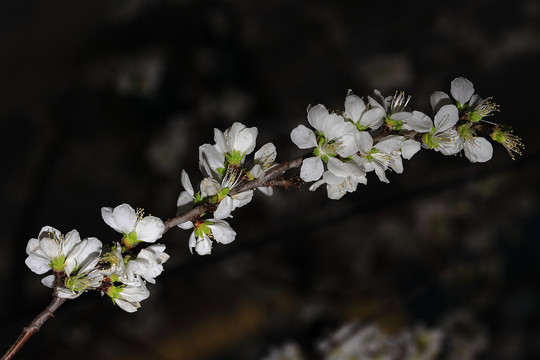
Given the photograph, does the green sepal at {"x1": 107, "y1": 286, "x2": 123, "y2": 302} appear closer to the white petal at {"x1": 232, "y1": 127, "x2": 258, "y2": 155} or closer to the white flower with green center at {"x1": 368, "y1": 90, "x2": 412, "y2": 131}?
the white petal at {"x1": 232, "y1": 127, "x2": 258, "y2": 155}

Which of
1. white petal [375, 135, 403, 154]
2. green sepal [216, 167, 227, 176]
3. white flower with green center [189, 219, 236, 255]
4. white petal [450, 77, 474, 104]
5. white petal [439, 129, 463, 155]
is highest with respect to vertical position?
white petal [450, 77, 474, 104]

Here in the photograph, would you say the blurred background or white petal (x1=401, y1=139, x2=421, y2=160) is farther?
the blurred background

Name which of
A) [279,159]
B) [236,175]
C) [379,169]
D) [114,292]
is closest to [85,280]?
[114,292]

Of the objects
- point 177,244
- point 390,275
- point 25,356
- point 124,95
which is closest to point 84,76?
point 124,95

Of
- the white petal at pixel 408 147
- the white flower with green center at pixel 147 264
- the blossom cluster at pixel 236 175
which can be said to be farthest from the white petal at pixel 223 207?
the white petal at pixel 408 147

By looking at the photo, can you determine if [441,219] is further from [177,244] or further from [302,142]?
[302,142]

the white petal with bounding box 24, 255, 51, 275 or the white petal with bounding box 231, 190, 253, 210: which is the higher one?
the white petal with bounding box 231, 190, 253, 210

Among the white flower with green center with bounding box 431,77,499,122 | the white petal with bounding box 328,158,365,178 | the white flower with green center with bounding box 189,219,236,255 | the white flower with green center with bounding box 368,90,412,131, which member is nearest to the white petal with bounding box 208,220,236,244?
the white flower with green center with bounding box 189,219,236,255
